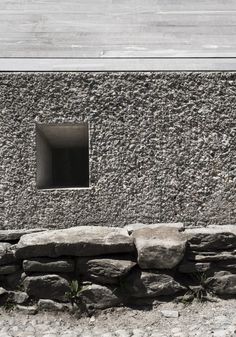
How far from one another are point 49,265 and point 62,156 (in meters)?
1.15

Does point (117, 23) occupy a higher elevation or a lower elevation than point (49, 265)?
higher

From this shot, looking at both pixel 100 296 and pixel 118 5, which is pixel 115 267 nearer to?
pixel 100 296

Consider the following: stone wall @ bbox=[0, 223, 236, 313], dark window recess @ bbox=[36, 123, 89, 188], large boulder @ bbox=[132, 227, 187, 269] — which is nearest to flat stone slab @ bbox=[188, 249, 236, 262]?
stone wall @ bbox=[0, 223, 236, 313]

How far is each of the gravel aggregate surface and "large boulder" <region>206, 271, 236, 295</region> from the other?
7 centimetres

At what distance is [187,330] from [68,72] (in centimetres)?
186

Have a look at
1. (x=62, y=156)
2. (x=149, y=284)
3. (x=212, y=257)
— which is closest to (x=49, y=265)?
(x=149, y=284)

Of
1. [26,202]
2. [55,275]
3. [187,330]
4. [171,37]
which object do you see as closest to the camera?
[187,330]

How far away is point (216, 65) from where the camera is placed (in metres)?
3.67

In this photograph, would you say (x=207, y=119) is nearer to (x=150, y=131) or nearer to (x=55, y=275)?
(x=150, y=131)

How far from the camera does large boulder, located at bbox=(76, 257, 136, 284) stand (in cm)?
327

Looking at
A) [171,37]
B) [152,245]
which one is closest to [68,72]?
[171,37]

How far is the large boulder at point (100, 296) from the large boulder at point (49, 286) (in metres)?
0.12

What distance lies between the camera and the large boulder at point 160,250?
3.27 meters

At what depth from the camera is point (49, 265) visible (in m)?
3.31
